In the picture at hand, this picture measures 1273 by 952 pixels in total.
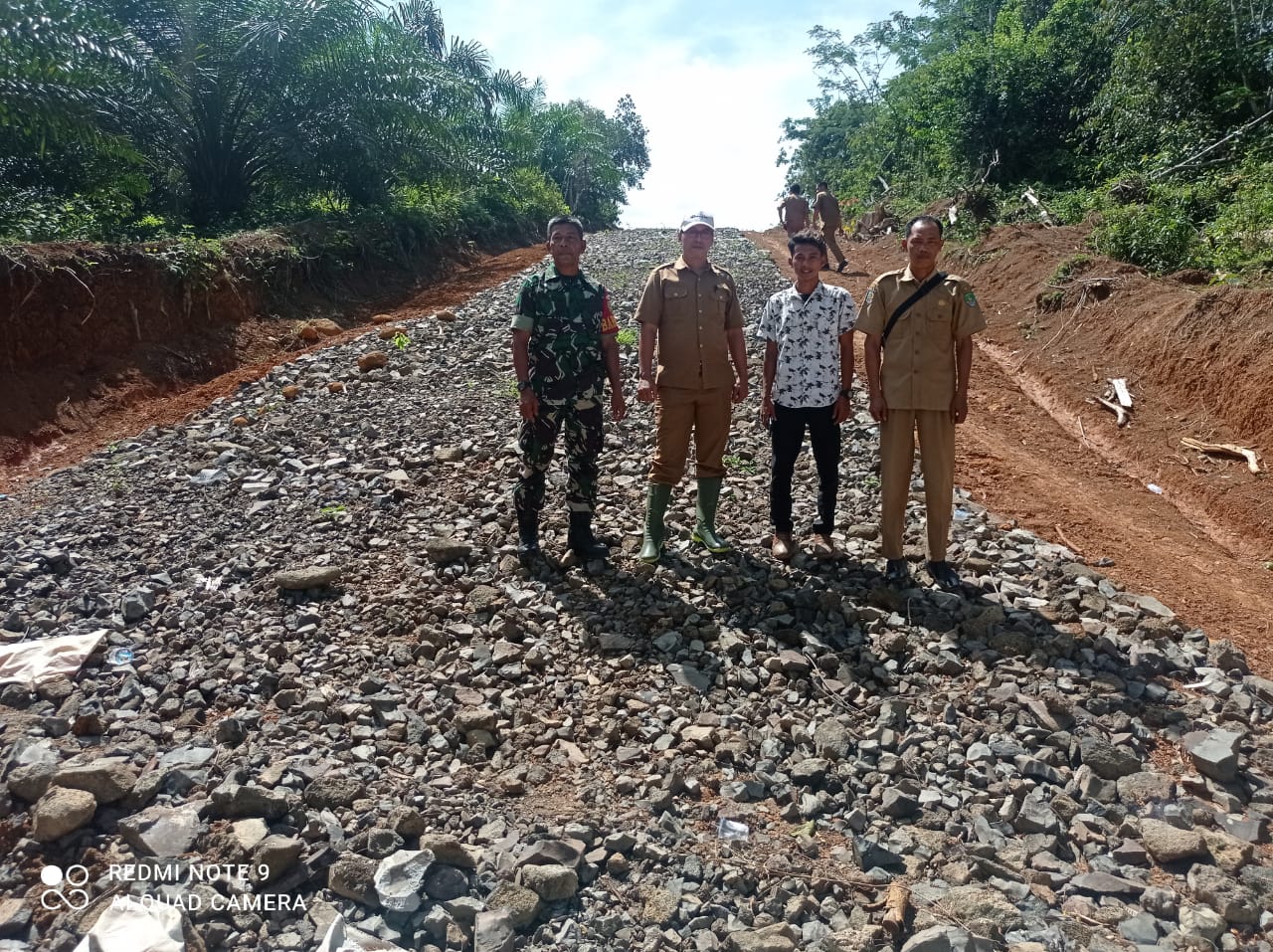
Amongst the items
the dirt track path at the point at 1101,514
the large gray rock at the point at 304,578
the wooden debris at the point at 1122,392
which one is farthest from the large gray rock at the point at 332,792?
the wooden debris at the point at 1122,392

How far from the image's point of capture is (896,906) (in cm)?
259

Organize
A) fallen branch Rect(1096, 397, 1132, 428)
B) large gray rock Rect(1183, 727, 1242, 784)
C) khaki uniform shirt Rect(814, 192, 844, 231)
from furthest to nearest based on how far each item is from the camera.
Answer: khaki uniform shirt Rect(814, 192, 844, 231)
fallen branch Rect(1096, 397, 1132, 428)
large gray rock Rect(1183, 727, 1242, 784)

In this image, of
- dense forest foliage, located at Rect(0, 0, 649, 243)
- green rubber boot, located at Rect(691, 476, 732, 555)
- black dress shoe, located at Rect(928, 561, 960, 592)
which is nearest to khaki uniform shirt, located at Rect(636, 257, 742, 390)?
green rubber boot, located at Rect(691, 476, 732, 555)

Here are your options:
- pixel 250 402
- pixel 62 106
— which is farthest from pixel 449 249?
pixel 250 402

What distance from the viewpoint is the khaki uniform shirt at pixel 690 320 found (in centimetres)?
440

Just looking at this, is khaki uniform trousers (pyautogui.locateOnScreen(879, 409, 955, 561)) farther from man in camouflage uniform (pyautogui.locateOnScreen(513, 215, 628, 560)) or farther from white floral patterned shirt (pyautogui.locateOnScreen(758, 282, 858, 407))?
man in camouflage uniform (pyautogui.locateOnScreen(513, 215, 628, 560))

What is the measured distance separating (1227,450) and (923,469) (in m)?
4.38

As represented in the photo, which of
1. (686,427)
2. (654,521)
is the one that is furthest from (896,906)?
(686,427)

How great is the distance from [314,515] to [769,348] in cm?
317

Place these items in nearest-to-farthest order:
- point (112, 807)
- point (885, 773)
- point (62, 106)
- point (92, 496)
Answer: point (112, 807) → point (885, 773) → point (92, 496) → point (62, 106)

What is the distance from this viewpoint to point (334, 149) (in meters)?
14.7

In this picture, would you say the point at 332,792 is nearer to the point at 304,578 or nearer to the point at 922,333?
the point at 304,578

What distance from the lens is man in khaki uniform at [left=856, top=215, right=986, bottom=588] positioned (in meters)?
4.19

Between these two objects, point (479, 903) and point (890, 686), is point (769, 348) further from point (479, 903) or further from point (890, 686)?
point (479, 903)
